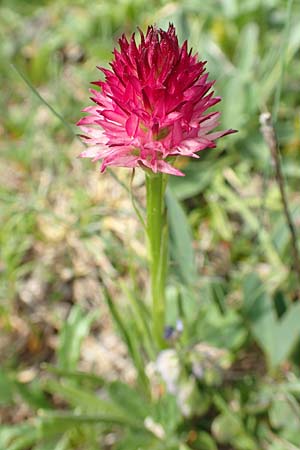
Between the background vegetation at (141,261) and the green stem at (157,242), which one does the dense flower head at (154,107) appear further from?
the background vegetation at (141,261)

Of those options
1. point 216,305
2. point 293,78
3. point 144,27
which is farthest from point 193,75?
point 144,27

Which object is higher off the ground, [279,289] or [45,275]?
[45,275]

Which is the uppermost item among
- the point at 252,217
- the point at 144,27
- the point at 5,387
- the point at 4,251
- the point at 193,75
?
the point at 144,27

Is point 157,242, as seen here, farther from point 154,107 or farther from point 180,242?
point 180,242

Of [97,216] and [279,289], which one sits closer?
[279,289]

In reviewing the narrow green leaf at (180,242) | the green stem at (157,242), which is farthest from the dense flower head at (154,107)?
the narrow green leaf at (180,242)

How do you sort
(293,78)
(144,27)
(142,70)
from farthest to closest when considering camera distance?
(144,27), (293,78), (142,70)

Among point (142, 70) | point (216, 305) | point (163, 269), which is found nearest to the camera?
point (142, 70)

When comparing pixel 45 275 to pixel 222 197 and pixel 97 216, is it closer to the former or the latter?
pixel 97 216
